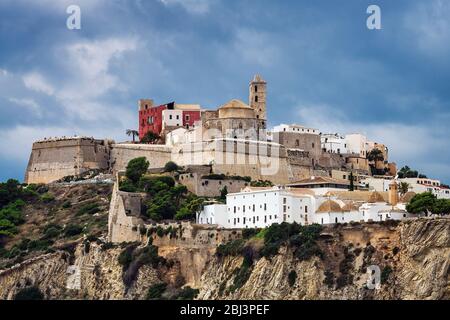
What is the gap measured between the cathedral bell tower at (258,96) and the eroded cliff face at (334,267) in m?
20.3

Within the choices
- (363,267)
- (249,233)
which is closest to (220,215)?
(249,233)

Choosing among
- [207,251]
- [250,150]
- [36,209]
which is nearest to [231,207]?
[207,251]

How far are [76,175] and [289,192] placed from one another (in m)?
26.9

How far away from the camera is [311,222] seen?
101000mm

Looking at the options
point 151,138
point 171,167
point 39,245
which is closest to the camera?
point 39,245

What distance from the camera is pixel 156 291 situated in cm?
10138

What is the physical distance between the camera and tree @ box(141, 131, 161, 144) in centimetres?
12369

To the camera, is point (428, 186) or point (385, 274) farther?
point (428, 186)

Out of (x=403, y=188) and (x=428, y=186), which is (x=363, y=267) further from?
(x=428, y=186)

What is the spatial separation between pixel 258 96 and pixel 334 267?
89.1ft

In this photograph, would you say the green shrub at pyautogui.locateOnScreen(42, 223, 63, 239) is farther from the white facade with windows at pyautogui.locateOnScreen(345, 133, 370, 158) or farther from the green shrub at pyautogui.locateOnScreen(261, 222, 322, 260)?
the white facade with windows at pyautogui.locateOnScreen(345, 133, 370, 158)
